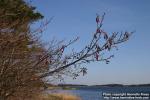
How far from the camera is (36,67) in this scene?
6.75 m

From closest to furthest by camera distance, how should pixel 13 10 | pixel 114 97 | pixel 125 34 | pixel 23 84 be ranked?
pixel 125 34
pixel 23 84
pixel 13 10
pixel 114 97

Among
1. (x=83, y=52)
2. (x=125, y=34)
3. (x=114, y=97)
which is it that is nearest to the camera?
(x=125, y=34)

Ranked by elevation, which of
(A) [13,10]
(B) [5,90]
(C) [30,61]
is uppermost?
(A) [13,10]

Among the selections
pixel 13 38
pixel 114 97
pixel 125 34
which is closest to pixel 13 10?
pixel 13 38

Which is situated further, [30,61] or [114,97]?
[114,97]

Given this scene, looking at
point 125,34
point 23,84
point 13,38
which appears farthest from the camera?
point 13,38

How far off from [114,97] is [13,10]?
154 ft

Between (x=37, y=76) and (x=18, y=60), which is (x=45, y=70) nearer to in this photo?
(x=37, y=76)

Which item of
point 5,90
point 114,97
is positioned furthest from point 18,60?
point 114,97

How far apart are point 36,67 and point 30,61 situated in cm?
26

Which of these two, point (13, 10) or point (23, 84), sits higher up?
point (13, 10)

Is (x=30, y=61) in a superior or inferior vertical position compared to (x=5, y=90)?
superior

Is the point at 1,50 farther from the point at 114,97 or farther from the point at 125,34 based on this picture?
the point at 114,97

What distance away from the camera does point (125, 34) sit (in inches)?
223
